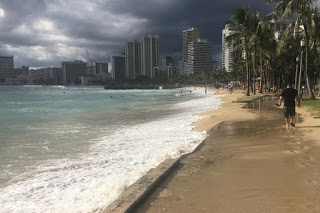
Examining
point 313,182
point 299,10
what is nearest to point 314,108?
point 299,10

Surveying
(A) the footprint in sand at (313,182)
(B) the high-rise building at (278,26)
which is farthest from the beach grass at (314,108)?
(B) the high-rise building at (278,26)

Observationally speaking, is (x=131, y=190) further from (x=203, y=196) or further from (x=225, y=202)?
(x=225, y=202)

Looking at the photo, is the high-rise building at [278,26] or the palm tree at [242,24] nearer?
the palm tree at [242,24]

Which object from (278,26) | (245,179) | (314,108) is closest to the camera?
(245,179)

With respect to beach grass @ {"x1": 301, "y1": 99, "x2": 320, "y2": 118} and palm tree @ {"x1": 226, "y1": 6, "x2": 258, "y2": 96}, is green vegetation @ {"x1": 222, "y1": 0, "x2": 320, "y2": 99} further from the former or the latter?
beach grass @ {"x1": 301, "y1": 99, "x2": 320, "y2": 118}

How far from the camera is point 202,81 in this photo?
530 ft

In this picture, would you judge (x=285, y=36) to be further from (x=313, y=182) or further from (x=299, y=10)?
(x=313, y=182)

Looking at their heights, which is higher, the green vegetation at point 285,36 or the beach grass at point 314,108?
the green vegetation at point 285,36

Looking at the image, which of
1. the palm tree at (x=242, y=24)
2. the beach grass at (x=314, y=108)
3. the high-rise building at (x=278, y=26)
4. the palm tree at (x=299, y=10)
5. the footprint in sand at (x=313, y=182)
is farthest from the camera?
the high-rise building at (x=278, y=26)

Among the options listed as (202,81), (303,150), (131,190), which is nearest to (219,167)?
(131,190)

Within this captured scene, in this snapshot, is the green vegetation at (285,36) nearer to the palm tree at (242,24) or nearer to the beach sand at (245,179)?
the palm tree at (242,24)

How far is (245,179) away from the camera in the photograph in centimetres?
447

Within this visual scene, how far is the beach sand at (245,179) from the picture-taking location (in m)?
3.52

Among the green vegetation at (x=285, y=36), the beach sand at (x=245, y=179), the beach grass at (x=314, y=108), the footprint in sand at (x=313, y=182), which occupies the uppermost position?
the green vegetation at (x=285, y=36)
